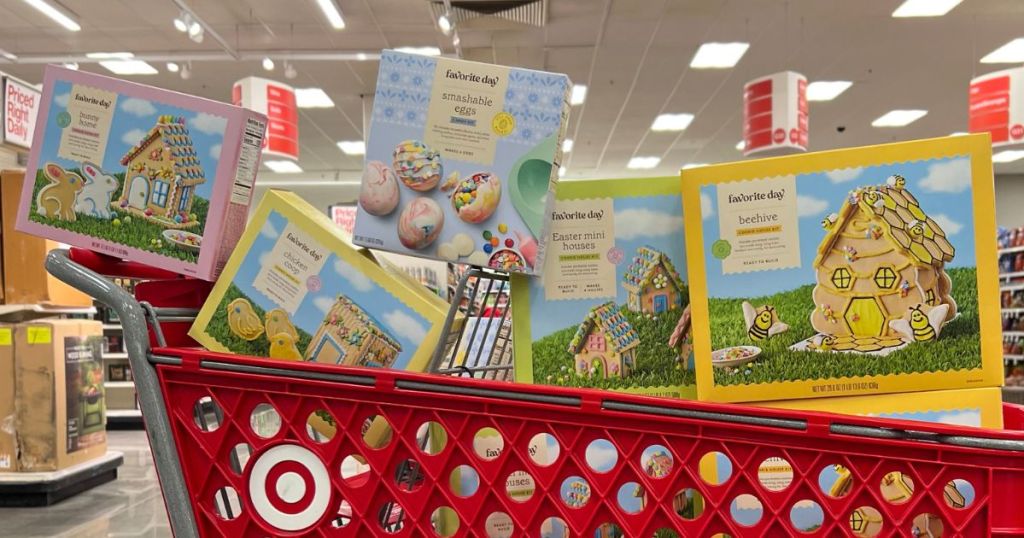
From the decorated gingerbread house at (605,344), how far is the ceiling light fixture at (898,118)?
1278cm

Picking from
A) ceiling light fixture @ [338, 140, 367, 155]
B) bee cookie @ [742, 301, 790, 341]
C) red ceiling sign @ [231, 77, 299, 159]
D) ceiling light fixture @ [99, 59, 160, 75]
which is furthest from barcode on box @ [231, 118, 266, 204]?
ceiling light fixture @ [338, 140, 367, 155]

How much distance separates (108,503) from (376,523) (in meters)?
5.26

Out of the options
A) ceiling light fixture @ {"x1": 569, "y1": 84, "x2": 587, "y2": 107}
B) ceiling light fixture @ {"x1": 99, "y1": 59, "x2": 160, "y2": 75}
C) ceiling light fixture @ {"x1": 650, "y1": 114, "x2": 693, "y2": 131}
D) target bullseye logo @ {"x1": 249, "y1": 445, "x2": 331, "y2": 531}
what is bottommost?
target bullseye logo @ {"x1": 249, "y1": 445, "x2": 331, "y2": 531}

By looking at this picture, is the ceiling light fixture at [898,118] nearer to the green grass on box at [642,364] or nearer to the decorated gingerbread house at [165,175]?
the green grass on box at [642,364]

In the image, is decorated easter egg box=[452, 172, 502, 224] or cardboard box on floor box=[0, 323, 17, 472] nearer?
decorated easter egg box=[452, 172, 502, 224]

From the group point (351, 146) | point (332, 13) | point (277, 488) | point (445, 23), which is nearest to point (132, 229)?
point (277, 488)

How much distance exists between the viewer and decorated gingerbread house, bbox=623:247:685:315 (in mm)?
1412

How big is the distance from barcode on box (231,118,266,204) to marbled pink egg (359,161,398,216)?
232 mm

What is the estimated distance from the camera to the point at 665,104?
11516 mm

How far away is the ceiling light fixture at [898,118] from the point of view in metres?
12.5

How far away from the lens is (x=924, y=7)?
26.3 ft

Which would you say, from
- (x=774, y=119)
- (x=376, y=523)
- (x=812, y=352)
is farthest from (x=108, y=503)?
(x=774, y=119)

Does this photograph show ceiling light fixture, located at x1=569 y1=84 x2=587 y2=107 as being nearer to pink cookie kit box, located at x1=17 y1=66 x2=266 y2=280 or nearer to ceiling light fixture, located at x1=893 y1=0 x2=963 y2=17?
ceiling light fixture, located at x1=893 y1=0 x2=963 y2=17

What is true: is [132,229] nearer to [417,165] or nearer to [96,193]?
[96,193]
